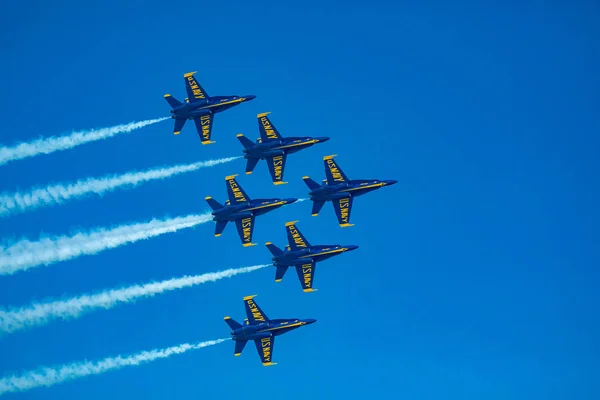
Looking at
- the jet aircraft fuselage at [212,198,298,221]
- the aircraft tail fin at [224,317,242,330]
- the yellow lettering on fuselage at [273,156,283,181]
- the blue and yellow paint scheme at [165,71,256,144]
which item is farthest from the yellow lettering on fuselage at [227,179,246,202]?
the aircraft tail fin at [224,317,242,330]

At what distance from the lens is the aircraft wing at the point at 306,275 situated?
191000 millimetres

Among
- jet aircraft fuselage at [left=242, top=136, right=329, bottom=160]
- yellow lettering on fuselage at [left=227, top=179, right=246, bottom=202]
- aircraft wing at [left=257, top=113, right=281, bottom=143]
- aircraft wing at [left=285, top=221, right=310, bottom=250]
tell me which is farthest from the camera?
aircraft wing at [left=257, top=113, right=281, bottom=143]

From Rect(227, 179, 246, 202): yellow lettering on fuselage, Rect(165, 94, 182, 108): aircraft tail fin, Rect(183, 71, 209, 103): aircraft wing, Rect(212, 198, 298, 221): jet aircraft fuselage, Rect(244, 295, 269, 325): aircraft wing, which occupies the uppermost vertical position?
Rect(183, 71, 209, 103): aircraft wing

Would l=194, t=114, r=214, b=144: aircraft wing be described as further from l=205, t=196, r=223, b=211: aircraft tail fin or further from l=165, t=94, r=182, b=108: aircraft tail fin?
l=205, t=196, r=223, b=211: aircraft tail fin

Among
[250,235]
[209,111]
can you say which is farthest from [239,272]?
[209,111]

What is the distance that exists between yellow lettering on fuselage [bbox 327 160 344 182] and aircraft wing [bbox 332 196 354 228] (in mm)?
2263

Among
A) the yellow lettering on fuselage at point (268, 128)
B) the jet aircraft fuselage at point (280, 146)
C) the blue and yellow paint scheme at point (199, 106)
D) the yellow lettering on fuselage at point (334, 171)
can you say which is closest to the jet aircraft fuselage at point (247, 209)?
the jet aircraft fuselage at point (280, 146)

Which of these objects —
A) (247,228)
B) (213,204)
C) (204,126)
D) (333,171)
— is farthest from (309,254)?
(204,126)

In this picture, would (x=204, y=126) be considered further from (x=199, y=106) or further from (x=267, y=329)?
(x=267, y=329)

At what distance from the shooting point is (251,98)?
193 metres

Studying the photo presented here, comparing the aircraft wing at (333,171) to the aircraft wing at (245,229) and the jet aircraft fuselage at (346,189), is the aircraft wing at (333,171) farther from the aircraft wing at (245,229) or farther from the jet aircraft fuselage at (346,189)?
the aircraft wing at (245,229)

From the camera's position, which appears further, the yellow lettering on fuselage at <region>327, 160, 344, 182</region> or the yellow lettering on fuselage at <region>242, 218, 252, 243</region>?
the yellow lettering on fuselage at <region>327, 160, 344, 182</region>

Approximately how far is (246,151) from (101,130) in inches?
647

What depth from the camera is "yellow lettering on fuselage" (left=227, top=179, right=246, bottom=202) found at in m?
192
